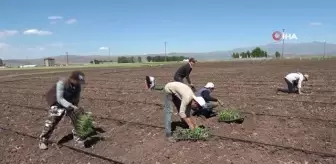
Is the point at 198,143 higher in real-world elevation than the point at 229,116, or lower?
lower

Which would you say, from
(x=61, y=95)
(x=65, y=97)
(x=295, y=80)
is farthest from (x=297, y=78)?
(x=61, y=95)

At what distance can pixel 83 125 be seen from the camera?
8.48m

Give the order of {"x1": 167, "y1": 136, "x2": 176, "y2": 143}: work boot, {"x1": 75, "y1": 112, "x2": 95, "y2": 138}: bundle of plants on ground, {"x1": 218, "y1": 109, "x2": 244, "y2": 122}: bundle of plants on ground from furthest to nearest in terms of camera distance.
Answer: {"x1": 218, "y1": 109, "x2": 244, "y2": 122}: bundle of plants on ground < {"x1": 167, "y1": 136, "x2": 176, "y2": 143}: work boot < {"x1": 75, "y1": 112, "x2": 95, "y2": 138}: bundle of plants on ground

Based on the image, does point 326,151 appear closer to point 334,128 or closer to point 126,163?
point 334,128

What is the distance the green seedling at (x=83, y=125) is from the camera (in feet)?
27.7

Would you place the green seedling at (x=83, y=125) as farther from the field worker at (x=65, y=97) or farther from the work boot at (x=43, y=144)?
the work boot at (x=43, y=144)

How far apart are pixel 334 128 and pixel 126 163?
16.0 ft

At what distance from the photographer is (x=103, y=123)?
11.1 meters

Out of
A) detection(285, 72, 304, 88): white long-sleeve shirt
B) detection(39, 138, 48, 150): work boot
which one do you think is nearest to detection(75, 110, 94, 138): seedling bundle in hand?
detection(39, 138, 48, 150): work boot

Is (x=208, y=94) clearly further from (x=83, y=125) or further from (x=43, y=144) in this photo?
(x=43, y=144)

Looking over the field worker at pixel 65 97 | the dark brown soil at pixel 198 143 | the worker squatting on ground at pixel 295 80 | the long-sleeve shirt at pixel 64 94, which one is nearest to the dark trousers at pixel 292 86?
the worker squatting on ground at pixel 295 80

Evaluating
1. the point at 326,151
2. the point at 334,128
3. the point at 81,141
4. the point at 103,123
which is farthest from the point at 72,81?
the point at 334,128

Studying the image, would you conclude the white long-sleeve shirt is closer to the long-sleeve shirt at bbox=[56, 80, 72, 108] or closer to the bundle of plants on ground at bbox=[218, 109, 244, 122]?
the bundle of plants on ground at bbox=[218, 109, 244, 122]

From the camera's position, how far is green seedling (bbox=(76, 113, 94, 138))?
845 cm
